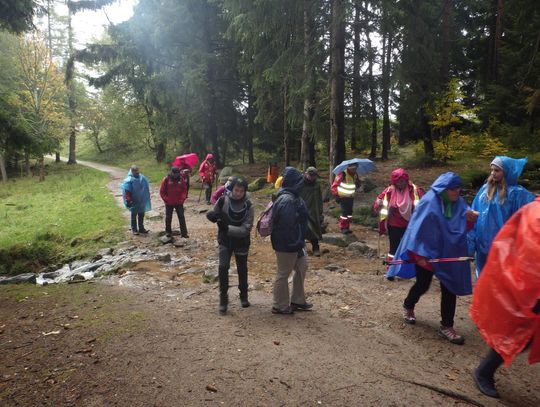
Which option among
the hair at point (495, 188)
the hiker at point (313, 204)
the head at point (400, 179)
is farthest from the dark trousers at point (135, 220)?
the hair at point (495, 188)

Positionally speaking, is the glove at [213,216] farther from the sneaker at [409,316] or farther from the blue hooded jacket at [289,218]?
the sneaker at [409,316]

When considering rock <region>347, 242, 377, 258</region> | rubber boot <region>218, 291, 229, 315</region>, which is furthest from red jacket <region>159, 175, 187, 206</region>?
rubber boot <region>218, 291, 229, 315</region>

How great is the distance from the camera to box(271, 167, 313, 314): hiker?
4.98 meters

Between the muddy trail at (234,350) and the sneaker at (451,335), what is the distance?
68 millimetres

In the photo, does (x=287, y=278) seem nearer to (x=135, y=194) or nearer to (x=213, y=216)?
(x=213, y=216)

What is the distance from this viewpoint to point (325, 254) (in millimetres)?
8680

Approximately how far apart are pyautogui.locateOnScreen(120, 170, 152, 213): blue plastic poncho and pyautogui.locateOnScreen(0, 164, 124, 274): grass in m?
1.12

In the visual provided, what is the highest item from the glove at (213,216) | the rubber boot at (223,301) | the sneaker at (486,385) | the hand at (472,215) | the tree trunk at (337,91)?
the tree trunk at (337,91)

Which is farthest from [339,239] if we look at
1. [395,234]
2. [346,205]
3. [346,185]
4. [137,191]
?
[137,191]

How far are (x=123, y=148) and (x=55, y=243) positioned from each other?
39.7 metres

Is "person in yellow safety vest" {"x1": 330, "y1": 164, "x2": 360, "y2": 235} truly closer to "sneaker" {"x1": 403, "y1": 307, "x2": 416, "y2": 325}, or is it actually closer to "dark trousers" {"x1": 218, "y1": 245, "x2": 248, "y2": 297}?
"dark trousers" {"x1": 218, "y1": 245, "x2": 248, "y2": 297}

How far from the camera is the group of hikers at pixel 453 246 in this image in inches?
114

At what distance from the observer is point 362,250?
8.77m

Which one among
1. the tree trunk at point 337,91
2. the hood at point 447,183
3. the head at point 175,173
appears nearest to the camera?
the hood at point 447,183
